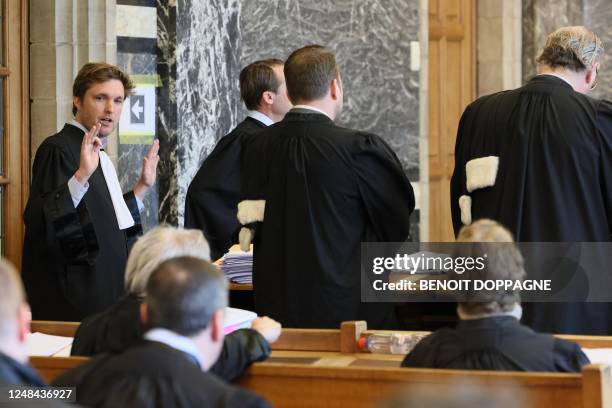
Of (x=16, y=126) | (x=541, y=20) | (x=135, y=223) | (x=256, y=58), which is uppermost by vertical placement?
(x=541, y=20)

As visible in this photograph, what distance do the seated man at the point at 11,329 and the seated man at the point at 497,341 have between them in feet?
4.34

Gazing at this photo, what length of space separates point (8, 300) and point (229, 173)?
4.33 m

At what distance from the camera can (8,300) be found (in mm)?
2539

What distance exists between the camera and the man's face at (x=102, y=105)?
A: 20.2 feet

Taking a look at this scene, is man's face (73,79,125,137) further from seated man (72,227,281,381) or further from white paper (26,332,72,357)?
seated man (72,227,281,381)

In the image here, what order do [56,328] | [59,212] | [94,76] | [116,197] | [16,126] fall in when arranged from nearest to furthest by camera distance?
[56,328], [59,212], [94,76], [116,197], [16,126]

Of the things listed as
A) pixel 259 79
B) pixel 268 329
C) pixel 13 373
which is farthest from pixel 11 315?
pixel 259 79

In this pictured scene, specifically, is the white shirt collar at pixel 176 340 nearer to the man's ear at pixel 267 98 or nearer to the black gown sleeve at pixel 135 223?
the black gown sleeve at pixel 135 223

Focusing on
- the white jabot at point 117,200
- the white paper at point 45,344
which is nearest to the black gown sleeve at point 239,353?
the white paper at point 45,344

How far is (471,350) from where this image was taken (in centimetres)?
347

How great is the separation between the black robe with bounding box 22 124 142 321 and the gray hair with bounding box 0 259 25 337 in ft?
11.1

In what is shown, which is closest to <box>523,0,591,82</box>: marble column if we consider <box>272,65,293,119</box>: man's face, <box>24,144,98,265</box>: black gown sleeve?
<box>272,65,293,119</box>: man's face

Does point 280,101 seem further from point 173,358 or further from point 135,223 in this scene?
point 173,358

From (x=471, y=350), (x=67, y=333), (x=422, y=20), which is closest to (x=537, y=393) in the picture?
(x=471, y=350)
